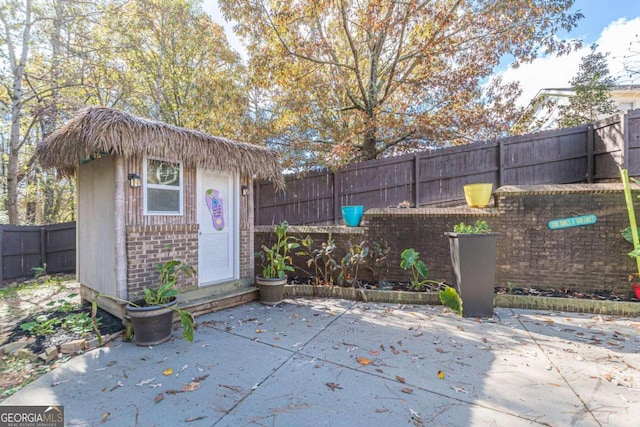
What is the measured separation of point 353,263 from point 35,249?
27.2ft

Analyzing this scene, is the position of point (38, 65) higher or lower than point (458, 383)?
higher

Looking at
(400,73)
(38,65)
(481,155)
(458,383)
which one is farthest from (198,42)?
(458,383)

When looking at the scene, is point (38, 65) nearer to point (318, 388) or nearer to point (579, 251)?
point (318, 388)

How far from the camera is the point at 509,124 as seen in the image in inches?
327

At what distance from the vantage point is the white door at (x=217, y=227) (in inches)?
180

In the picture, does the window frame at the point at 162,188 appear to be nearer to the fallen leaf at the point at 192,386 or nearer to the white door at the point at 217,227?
the white door at the point at 217,227

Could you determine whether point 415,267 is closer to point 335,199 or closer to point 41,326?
point 335,199

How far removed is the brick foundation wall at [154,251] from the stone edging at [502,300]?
5.84 feet

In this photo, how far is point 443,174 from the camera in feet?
23.3

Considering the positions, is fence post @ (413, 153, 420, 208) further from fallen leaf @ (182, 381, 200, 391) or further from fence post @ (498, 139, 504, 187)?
fallen leaf @ (182, 381, 200, 391)

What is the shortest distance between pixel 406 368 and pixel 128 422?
227 cm

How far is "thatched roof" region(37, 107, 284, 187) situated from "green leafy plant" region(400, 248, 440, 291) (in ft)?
9.97

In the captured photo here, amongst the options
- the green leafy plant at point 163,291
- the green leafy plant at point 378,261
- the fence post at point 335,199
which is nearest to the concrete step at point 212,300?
the green leafy plant at point 163,291

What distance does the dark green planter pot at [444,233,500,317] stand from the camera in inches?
157
